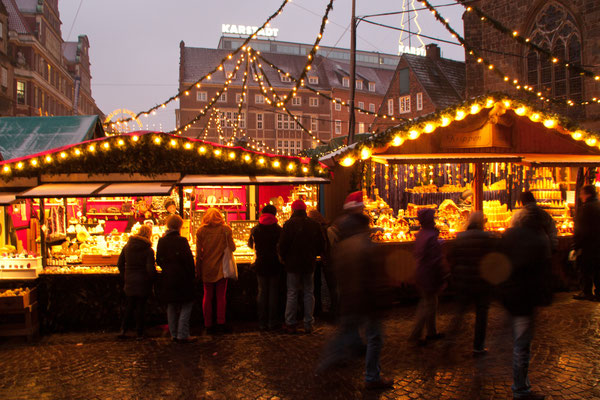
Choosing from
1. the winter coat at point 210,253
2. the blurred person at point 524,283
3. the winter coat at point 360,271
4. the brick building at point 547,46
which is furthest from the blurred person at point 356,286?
the brick building at point 547,46

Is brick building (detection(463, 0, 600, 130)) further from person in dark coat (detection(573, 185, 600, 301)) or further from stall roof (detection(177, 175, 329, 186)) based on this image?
stall roof (detection(177, 175, 329, 186))

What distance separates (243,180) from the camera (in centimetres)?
779

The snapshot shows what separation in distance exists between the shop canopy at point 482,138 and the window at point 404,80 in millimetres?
23583

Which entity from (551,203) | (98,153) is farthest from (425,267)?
(551,203)

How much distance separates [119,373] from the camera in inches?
201

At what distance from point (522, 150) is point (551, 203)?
1893 millimetres

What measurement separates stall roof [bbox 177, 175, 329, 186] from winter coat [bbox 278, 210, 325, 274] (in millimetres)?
1547

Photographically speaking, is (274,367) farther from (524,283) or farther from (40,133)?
(40,133)

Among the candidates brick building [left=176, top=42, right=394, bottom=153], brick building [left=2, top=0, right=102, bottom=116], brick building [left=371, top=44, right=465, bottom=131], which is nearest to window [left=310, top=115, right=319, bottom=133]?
brick building [left=176, top=42, right=394, bottom=153]

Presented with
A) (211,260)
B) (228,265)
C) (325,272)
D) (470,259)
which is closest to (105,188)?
(211,260)

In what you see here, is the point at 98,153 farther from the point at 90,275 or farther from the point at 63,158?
the point at 90,275

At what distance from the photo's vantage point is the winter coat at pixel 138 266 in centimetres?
620

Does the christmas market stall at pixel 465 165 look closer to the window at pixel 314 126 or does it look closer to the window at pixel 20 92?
the window at pixel 20 92

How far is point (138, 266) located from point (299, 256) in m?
2.14
